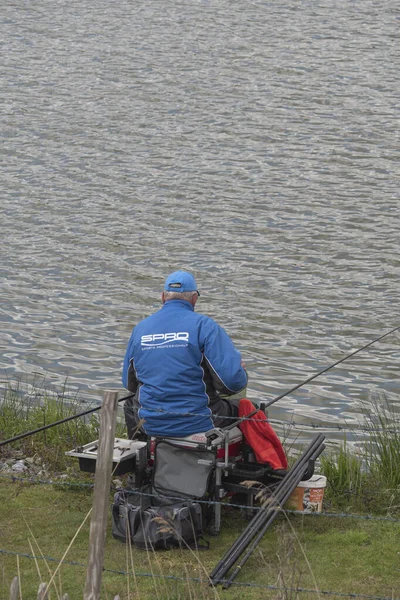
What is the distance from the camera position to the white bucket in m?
7.10

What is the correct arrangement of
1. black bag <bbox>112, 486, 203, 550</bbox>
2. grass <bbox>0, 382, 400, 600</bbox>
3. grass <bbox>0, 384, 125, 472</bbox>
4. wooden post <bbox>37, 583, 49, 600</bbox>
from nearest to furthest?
wooden post <bbox>37, 583, 49, 600</bbox>
grass <bbox>0, 382, 400, 600</bbox>
black bag <bbox>112, 486, 203, 550</bbox>
grass <bbox>0, 384, 125, 472</bbox>

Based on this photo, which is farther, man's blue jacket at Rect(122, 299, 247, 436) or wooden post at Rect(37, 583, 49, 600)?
man's blue jacket at Rect(122, 299, 247, 436)

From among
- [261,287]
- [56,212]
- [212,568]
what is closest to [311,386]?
[261,287]

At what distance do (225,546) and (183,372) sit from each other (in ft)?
3.45

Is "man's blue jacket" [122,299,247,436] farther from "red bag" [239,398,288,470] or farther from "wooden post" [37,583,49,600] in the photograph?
"wooden post" [37,583,49,600]

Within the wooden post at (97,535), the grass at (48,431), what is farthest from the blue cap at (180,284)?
the wooden post at (97,535)

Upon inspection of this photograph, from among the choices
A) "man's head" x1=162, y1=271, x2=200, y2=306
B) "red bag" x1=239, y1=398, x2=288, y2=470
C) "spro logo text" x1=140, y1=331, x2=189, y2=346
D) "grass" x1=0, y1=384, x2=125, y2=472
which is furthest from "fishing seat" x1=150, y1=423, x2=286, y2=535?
"grass" x1=0, y1=384, x2=125, y2=472

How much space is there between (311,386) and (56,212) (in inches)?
274

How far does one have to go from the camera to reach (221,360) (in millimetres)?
6898

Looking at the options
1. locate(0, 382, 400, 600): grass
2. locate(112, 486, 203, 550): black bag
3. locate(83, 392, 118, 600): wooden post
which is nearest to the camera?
locate(83, 392, 118, 600): wooden post

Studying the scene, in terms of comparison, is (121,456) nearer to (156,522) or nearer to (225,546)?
(156,522)

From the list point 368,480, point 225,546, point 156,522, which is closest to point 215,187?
point 368,480

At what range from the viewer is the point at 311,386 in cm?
1108

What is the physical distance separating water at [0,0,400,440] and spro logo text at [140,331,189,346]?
11.5ft
